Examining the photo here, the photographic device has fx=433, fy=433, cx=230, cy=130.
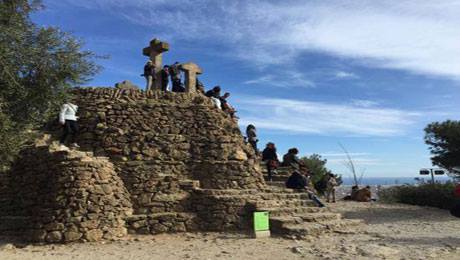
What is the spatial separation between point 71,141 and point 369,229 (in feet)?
33.8

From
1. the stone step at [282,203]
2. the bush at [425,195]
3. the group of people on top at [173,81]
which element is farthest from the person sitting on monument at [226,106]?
the bush at [425,195]

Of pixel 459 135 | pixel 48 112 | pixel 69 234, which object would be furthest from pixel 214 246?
pixel 459 135

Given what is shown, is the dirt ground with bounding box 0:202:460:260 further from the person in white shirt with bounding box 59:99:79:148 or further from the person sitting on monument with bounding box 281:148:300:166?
the person sitting on monument with bounding box 281:148:300:166

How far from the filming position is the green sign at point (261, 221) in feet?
40.2

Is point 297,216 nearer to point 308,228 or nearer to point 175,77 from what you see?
point 308,228

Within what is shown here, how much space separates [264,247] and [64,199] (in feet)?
18.3

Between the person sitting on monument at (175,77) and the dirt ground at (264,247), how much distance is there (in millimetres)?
7157

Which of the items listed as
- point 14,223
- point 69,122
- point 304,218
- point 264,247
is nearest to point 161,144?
point 69,122

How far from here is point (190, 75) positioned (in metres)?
18.3

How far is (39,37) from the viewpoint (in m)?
10.1

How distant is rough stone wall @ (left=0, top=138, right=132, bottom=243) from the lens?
11648mm

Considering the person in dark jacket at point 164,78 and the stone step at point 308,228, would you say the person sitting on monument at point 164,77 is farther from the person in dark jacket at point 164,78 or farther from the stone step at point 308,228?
the stone step at point 308,228

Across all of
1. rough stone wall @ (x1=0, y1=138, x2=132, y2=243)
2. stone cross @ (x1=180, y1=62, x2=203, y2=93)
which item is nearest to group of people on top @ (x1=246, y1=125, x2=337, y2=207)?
stone cross @ (x1=180, y1=62, x2=203, y2=93)

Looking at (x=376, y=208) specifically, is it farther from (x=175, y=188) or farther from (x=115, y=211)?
(x=115, y=211)
